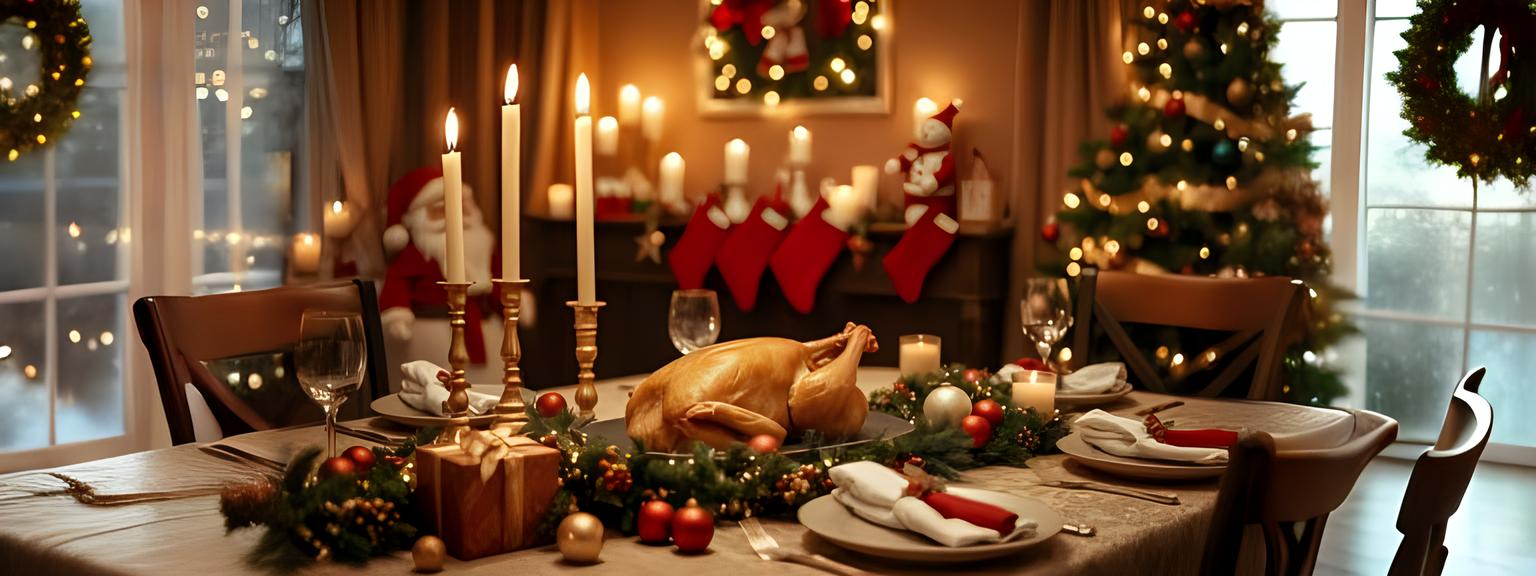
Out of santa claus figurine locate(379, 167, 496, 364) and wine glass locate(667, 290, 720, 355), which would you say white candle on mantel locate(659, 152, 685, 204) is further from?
wine glass locate(667, 290, 720, 355)

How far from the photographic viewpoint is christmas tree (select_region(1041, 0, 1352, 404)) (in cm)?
389

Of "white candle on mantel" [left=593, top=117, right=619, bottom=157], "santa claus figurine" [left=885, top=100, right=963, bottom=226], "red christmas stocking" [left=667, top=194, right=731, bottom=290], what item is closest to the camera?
"santa claus figurine" [left=885, top=100, right=963, bottom=226]

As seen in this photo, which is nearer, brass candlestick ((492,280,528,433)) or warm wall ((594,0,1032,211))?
brass candlestick ((492,280,528,433))

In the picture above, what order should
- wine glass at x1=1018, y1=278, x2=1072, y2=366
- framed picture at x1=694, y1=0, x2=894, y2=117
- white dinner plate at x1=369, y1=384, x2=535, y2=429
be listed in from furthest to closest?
1. framed picture at x1=694, y1=0, x2=894, y2=117
2. wine glass at x1=1018, y1=278, x2=1072, y2=366
3. white dinner plate at x1=369, y1=384, x2=535, y2=429

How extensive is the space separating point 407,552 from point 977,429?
721mm

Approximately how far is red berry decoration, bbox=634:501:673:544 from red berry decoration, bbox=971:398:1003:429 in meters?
0.55

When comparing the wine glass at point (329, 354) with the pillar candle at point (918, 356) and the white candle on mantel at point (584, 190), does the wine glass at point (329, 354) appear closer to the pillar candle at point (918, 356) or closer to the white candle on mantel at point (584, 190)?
the white candle on mantel at point (584, 190)

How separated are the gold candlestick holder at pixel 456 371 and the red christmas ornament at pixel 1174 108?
2970 millimetres

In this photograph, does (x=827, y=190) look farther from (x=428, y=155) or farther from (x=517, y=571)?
(x=517, y=571)

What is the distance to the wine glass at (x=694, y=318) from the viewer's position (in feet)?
6.36

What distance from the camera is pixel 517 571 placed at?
46.0 inches

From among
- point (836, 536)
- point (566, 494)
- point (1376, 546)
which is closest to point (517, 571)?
point (566, 494)

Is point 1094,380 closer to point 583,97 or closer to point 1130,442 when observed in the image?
point 1130,442

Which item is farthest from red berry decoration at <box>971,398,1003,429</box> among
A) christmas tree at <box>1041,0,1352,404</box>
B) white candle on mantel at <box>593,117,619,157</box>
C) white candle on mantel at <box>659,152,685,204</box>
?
white candle on mantel at <box>593,117,619,157</box>
